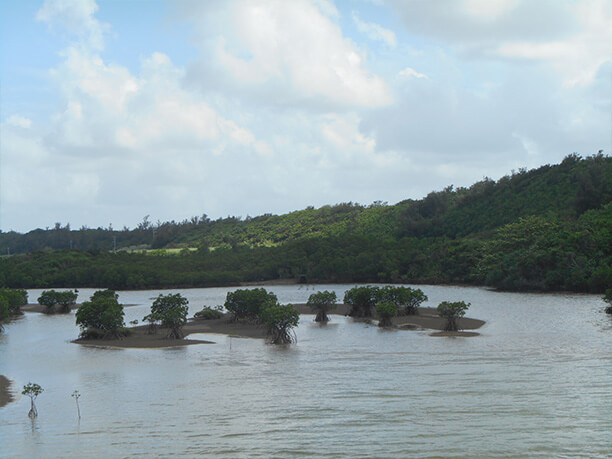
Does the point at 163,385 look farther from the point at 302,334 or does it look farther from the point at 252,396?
the point at 302,334

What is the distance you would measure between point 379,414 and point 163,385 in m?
9.87

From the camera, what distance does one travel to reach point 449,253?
3688 inches

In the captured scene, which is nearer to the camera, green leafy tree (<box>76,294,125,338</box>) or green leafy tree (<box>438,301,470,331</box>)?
green leafy tree (<box>76,294,125,338</box>)

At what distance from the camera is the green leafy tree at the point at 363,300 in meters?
48.5

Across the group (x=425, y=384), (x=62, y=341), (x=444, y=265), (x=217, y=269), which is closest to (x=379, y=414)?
(x=425, y=384)

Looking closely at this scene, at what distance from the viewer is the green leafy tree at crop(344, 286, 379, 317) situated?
159ft

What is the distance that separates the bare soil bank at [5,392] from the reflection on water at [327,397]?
573 millimetres

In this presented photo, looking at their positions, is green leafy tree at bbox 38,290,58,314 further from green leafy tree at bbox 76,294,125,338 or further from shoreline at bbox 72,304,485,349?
green leafy tree at bbox 76,294,125,338

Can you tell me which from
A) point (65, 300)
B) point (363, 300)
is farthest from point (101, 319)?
point (65, 300)

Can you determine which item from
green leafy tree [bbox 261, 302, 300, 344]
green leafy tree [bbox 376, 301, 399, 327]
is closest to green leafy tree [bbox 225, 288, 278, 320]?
green leafy tree [bbox 261, 302, 300, 344]

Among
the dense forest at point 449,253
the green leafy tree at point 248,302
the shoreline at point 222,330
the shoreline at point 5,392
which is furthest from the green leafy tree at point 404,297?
Answer: the shoreline at point 5,392

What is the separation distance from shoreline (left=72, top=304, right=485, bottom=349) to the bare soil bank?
977 centimetres

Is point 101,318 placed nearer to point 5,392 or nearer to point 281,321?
point 281,321

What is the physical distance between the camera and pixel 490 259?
84.4 m
